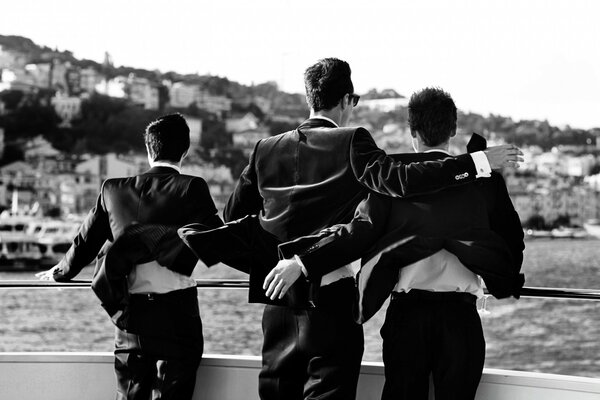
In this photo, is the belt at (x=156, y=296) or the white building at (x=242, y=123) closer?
the belt at (x=156, y=296)

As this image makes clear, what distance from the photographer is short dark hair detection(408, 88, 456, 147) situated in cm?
237

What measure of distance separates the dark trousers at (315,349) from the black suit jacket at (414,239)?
0.08 m

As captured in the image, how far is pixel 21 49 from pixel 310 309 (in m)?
63.8

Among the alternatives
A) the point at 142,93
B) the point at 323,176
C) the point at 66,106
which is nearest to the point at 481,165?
the point at 323,176

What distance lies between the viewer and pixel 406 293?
2.32 meters

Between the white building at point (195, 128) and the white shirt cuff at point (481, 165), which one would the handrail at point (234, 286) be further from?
the white building at point (195, 128)

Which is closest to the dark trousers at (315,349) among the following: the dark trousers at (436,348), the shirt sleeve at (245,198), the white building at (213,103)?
the dark trousers at (436,348)

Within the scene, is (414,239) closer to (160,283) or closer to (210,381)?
(160,283)

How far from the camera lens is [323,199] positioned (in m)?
2.33

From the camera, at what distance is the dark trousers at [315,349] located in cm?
230

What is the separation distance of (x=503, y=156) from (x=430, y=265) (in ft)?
1.08

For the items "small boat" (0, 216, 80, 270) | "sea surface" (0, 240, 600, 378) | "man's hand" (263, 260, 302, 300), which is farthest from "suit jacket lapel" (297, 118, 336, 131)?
"small boat" (0, 216, 80, 270)

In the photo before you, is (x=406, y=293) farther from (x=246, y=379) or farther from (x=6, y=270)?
(x=6, y=270)

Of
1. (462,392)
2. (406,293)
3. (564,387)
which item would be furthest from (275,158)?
(564,387)
